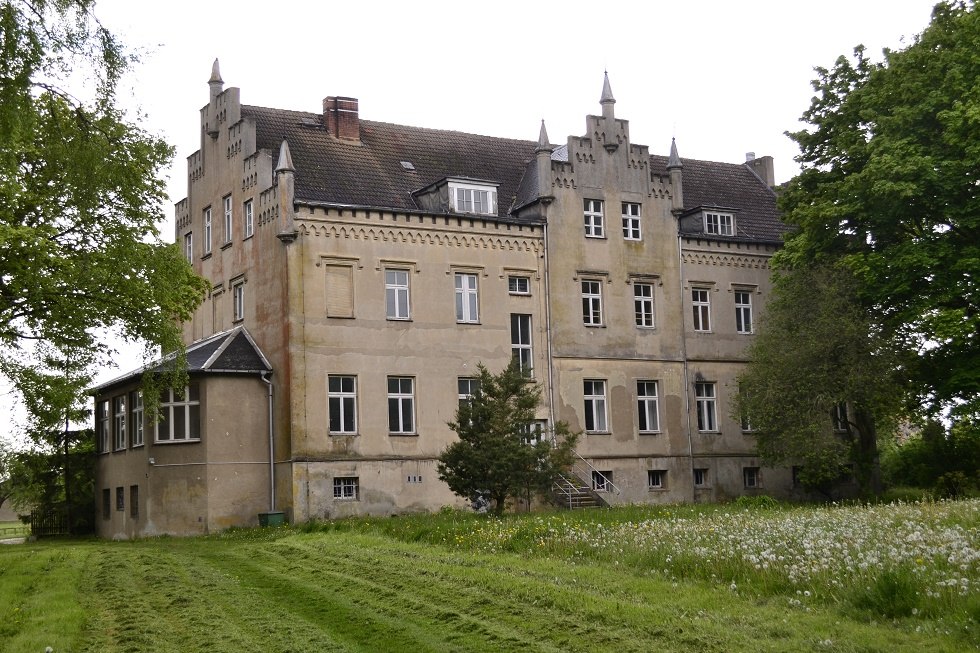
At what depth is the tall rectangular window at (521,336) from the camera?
40.5 metres

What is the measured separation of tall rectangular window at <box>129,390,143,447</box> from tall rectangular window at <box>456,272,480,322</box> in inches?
433

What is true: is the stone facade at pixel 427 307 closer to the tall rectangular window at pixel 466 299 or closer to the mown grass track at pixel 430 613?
the tall rectangular window at pixel 466 299

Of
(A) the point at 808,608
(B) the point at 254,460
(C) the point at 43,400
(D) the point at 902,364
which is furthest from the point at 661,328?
(A) the point at 808,608

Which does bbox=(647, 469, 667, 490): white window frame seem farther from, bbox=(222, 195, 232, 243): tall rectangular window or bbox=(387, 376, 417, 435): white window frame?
bbox=(222, 195, 232, 243): tall rectangular window

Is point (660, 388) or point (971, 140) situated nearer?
point (971, 140)

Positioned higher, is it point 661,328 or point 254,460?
point 661,328

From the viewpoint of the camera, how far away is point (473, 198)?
40656 mm

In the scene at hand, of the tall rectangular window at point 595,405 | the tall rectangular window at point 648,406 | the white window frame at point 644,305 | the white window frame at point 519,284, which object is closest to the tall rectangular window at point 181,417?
the white window frame at point 519,284

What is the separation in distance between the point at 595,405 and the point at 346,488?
1006 centimetres

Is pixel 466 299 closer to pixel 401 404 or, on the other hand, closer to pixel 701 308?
pixel 401 404

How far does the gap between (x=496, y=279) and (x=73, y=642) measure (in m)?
27.7

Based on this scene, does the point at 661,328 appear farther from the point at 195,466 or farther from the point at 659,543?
the point at 659,543

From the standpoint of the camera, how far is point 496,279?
40.4 meters

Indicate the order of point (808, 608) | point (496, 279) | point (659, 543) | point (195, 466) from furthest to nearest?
point (496, 279), point (195, 466), point (659, 543), point (808, 608)
